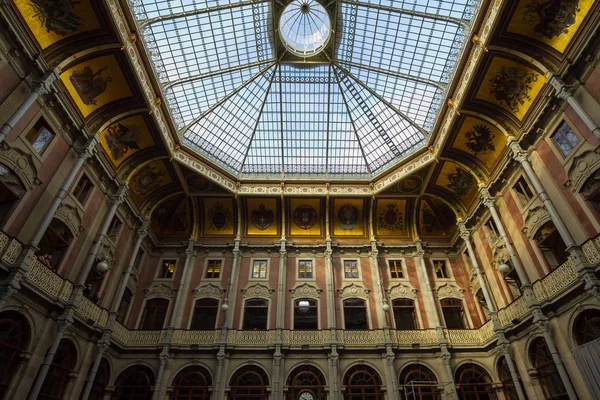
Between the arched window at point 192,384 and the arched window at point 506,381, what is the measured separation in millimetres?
15120

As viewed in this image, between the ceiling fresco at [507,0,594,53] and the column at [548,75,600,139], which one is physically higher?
the ceiling fresco at [507,0,594,53]

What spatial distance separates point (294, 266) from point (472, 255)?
11050 millimetres

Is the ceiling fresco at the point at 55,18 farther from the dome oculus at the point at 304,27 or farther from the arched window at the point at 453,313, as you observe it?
the arched window at the point at 453,313

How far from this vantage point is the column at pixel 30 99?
39.7 ft

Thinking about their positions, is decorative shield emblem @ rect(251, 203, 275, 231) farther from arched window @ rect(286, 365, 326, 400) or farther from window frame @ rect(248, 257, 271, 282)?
arched window @ rect(286, 365, 326, 400)

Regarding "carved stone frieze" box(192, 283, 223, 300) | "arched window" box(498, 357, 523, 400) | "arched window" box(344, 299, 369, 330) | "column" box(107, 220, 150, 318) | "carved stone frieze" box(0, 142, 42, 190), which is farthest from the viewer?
"carved stone frieze" box(192, 283, 223, 300)

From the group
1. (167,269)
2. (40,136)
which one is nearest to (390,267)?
(167,269)

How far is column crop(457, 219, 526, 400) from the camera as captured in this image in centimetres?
1606

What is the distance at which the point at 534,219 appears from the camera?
16.2 m

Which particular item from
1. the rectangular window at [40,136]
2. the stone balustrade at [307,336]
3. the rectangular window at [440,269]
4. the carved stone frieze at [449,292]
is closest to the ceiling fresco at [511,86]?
the stone balustrade at [307,336]

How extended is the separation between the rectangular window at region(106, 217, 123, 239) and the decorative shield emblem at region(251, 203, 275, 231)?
8.84 m

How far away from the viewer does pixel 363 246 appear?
974 inches

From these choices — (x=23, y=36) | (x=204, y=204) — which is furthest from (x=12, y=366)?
(x=204, y=204)

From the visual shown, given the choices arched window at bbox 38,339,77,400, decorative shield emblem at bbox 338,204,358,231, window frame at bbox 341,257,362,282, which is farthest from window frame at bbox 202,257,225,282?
decorative shield emblem at bbox 338,204,358,231
